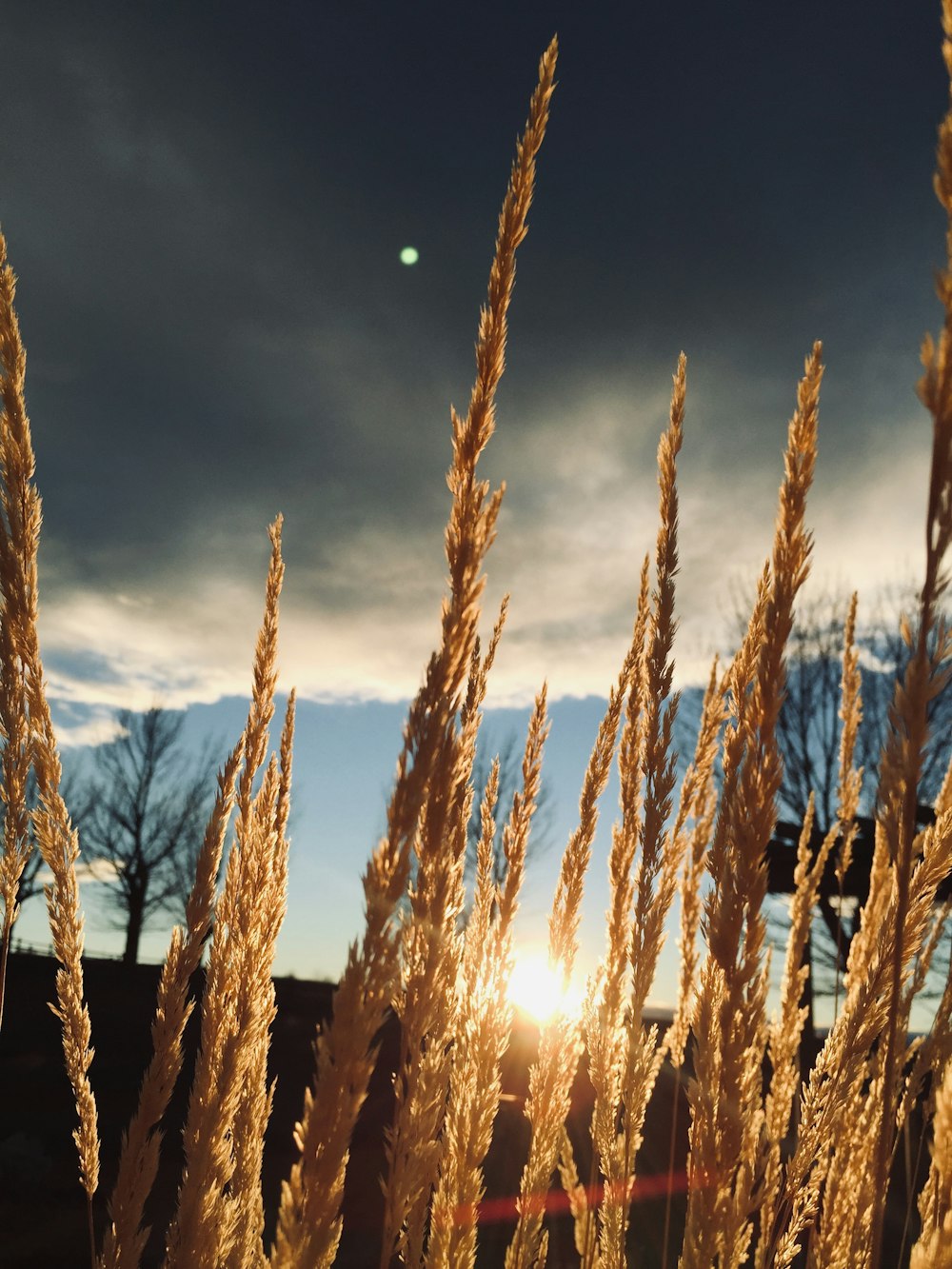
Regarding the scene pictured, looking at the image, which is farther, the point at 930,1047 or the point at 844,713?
the point at 844,713

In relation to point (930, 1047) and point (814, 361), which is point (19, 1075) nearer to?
point (930, 1047)

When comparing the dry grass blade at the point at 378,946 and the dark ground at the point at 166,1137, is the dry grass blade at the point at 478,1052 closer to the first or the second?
the dry grass blade at the point at 378,946

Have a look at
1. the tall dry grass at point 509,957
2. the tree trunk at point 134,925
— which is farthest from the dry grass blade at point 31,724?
the tree trunk at point 134,925

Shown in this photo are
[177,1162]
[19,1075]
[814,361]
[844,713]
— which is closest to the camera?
[814,361]

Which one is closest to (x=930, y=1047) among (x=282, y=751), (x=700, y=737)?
(x=700, y=737)

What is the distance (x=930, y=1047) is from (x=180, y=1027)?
69.3 inches

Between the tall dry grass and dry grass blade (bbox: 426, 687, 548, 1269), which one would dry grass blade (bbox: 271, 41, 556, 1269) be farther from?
dry grass blade (bbox: 426, 687, 548, 1269)

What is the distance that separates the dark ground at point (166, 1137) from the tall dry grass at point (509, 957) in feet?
7.35

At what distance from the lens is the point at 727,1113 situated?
119 cm

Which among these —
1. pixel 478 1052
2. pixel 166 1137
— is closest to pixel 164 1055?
pixel 478 1052

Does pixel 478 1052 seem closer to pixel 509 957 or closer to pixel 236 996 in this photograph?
pixel 509 957

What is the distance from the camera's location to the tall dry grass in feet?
3.17

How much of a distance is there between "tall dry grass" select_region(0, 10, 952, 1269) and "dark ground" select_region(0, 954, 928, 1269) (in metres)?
2.24

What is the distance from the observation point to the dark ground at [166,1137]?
19.4 feet
